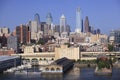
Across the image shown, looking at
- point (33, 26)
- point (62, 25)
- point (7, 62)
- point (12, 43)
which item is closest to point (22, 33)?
point (12, 43)

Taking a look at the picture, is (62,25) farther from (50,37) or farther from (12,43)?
(12,43)

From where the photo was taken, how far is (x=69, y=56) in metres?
17.6

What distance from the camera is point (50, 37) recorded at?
112 ft

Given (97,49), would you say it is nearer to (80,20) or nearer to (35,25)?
(35,25)

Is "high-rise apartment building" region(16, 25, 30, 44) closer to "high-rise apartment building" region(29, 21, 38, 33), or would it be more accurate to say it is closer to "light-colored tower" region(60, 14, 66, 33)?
"high-rise apartment building" region(29, 21, 38, 33)

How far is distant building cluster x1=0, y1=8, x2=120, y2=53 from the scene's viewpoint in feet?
77.7

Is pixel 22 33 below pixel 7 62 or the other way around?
the other way around

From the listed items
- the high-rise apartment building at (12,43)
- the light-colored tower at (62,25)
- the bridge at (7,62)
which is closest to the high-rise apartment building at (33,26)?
the light-colored tower at (62,25)

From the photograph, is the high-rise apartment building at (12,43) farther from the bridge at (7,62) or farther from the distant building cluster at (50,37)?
the bridge at (7,62)

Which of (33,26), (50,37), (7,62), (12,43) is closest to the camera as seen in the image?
(7,62)

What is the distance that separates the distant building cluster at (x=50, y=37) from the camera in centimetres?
2367

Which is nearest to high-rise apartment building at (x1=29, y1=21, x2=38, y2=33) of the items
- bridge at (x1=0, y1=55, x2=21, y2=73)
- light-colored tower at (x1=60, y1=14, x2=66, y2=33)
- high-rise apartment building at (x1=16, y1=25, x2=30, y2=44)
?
light-colored tower at (x1=60, y1=14, x2=66, y2=33)

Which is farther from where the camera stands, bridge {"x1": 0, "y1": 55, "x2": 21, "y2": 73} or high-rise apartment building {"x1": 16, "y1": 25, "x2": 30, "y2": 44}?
high-rise apartment building {"x1": 16, "y1": 25, "x2": 30, "y2": 44}

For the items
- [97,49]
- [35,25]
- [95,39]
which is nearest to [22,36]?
[97,49]
